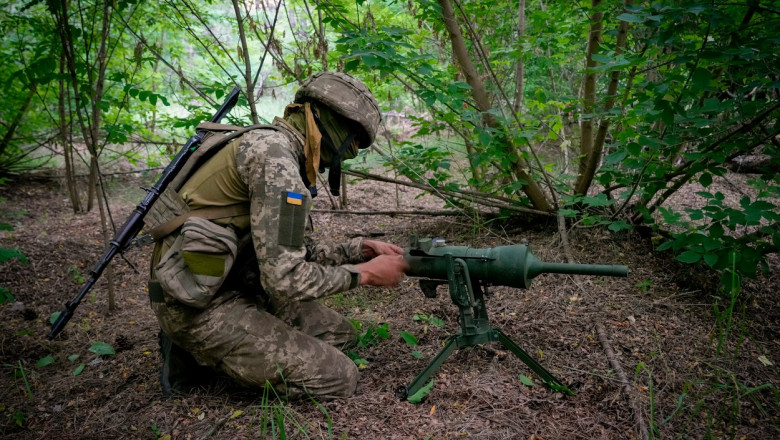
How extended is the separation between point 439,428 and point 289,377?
937 millimetres

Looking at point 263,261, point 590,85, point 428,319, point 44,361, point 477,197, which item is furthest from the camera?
point 477,197

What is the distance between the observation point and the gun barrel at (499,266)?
2.46m

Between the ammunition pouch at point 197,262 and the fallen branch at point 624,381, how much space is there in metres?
2.36

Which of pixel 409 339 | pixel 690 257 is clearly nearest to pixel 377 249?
pixel 409 339

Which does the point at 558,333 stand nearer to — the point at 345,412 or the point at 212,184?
the point at 345,412

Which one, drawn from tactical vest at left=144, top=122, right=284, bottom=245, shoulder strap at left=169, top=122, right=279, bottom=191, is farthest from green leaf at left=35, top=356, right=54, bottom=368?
shoulder strap at left=169, top=122, right=279, bottom=191

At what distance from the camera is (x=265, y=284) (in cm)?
260

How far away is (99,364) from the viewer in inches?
135

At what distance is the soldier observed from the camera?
8.33 feet

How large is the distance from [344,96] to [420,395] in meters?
1.87

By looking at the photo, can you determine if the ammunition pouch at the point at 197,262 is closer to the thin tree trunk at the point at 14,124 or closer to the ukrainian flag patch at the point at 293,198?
the ukrainian flag patch at the point at 293,198

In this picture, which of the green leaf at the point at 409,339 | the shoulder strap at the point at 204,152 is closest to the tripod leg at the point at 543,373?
the green leaf at the point at 409,339

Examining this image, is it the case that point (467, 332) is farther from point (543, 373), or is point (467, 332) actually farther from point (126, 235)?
point (126, 235)

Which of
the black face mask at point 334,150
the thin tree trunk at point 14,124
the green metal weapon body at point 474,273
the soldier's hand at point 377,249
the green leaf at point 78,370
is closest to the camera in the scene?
the green metal weapon body at point 474,273
